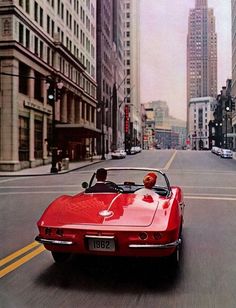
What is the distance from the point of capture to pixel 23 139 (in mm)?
34188

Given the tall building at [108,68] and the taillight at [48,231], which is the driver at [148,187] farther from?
the tall building at [108,68]

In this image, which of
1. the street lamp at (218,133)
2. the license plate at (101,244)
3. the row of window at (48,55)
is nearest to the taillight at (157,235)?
the license plate at (101,244)

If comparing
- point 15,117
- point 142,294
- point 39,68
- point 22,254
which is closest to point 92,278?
point 142,294

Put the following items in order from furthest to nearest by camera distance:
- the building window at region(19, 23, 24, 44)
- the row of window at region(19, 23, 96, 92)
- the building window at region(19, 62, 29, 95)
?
the building window at region(19, 62, 29, 95) < the row of window at region(19, 23, 96, 92) < the building window at region(19, 23, 24, 44)

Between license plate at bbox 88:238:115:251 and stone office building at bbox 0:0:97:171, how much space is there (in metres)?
22.5

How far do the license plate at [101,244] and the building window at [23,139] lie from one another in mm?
29619

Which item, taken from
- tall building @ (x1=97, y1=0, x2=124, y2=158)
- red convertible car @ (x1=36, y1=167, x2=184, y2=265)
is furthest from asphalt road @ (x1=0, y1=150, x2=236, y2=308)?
tall building @ (x1=97, y1=0, x2=124, y2=158)

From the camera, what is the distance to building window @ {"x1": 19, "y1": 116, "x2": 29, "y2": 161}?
33500 millimetres

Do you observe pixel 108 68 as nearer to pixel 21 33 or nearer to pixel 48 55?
pixel 48 55

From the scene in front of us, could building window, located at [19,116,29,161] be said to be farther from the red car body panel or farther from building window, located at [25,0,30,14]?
the red car body panel

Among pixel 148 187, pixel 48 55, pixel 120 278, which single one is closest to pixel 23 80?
pixel 48 55

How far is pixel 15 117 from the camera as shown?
32.0 metres

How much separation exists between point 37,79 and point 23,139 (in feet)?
16.8

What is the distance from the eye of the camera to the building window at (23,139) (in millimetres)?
33500
